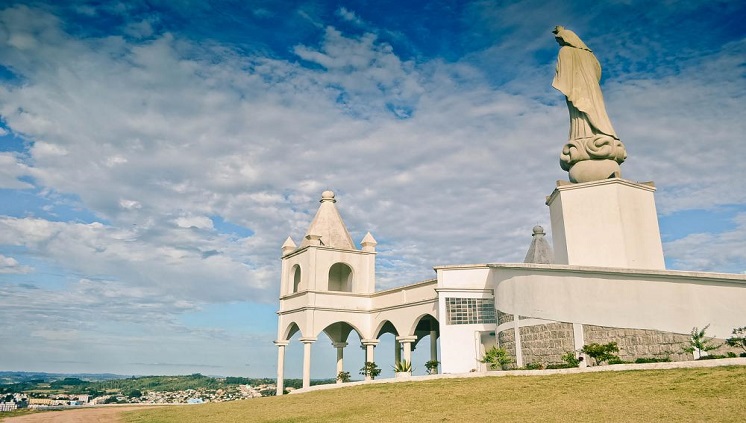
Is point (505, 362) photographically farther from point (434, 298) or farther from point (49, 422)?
point (49, 422)

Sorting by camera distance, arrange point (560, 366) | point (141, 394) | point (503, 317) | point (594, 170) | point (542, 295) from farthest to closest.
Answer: point (141, 394) < point (594, 170) < point (503, 317) < point (542, 295) < point (560, 366)

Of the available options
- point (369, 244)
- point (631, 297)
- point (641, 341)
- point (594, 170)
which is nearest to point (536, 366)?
point (641, 341)

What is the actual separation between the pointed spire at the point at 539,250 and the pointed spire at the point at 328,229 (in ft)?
34.6

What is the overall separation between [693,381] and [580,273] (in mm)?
7247

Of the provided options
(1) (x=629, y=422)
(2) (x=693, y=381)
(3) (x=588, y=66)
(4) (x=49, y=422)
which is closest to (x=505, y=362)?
(2) (x=693, y=381)

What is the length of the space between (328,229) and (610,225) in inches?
636

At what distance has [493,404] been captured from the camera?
15.1m

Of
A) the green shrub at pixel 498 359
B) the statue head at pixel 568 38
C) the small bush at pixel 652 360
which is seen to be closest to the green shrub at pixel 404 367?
the green shrub at pixel 498 359

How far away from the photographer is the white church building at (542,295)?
18969mm

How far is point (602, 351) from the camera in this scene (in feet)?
63.2

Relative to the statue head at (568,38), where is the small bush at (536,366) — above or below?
below

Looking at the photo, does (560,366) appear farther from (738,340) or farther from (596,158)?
(596,158)

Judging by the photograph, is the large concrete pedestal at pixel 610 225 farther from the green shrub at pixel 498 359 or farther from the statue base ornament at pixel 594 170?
the green shrub at pixel 498 359

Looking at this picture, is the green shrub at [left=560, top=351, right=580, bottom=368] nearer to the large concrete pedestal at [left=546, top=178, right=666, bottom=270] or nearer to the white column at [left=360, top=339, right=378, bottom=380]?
the large concrete pedestal at [left=546, top=178, right=666, bottom=270]
